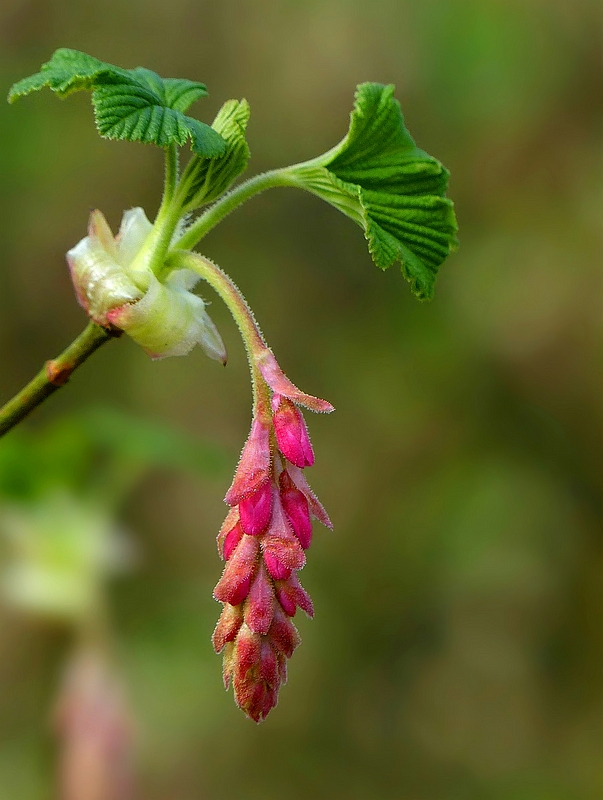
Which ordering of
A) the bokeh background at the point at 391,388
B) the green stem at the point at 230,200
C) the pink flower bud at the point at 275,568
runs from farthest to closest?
the bokeh background at the point at 391,388, the green stem at the point at 230,200, the pink flower bud at the point at 275,568

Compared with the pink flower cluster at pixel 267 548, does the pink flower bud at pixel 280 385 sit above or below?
above

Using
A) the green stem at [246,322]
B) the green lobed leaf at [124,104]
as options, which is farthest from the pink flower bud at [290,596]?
the green lobed leaf at [124,104]

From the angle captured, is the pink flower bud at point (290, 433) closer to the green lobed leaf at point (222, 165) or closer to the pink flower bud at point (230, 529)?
the pink flower bud at point (230, 529)

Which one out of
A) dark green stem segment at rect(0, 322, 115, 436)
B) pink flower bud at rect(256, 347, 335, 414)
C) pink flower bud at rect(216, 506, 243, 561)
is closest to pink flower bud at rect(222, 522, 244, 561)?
pink flower bud at rect(216, 506, 243, 561)

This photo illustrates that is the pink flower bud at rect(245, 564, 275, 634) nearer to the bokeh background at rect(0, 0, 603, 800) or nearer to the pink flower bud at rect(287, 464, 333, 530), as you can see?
the pink flower bud at rect(287, 464, 333, 530)

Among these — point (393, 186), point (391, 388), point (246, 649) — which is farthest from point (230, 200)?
point (391, 388)

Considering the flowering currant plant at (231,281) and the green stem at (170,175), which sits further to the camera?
the green stem at (170,175)
